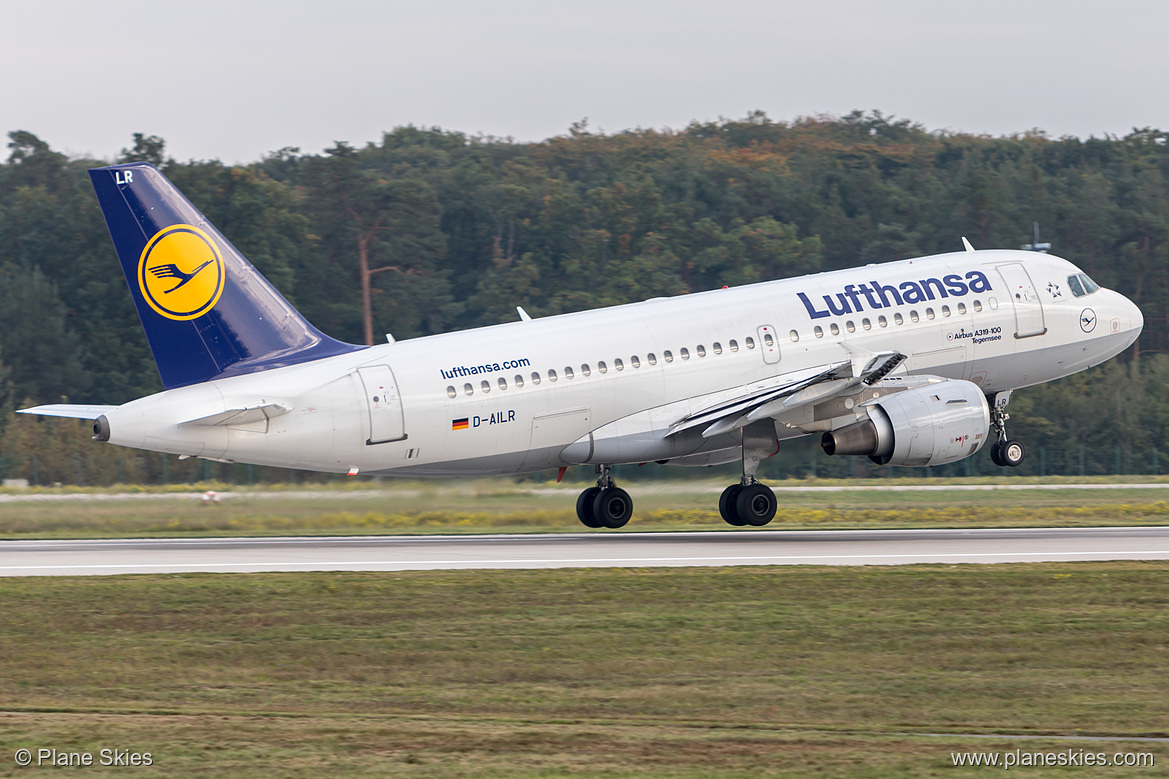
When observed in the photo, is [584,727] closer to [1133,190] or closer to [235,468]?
[235,468]

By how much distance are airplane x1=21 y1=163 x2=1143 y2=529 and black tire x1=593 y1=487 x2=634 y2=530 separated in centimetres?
5

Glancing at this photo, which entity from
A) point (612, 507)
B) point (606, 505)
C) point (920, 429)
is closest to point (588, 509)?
point (606, 505)

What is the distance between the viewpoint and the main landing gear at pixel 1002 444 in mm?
32656

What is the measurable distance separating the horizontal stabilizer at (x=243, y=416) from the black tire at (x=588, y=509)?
7966mm

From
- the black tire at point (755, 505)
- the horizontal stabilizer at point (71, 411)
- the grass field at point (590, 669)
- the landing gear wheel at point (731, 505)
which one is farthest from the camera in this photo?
the landing gear wheel at point (731, 505)

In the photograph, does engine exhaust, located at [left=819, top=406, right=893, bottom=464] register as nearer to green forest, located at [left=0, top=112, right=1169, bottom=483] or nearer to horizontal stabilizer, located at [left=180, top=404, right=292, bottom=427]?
horizontal stabilizer, located at [left=180, top=404, right=292, bottom=427]

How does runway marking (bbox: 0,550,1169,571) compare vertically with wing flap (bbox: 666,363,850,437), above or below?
below

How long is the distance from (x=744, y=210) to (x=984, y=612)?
77.9 metres

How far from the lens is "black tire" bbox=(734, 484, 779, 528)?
31328mm

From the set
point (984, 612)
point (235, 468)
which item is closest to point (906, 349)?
point (984, 612)

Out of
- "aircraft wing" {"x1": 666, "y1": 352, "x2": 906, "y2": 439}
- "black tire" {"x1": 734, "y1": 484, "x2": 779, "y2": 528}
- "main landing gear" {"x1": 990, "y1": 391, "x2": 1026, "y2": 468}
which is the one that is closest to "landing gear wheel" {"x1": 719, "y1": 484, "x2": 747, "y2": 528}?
"black tire" {"x1": 734, "y1": 484, "x2": 779, "y2": 528}

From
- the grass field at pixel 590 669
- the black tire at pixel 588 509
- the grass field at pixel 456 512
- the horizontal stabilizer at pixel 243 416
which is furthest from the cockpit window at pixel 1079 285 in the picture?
the horizontal stabilizer at pixel 243 416

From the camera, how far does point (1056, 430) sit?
71688 millimetres

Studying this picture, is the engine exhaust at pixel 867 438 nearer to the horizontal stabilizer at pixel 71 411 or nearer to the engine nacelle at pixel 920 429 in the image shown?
the engine nacelle at pixel 920 429
